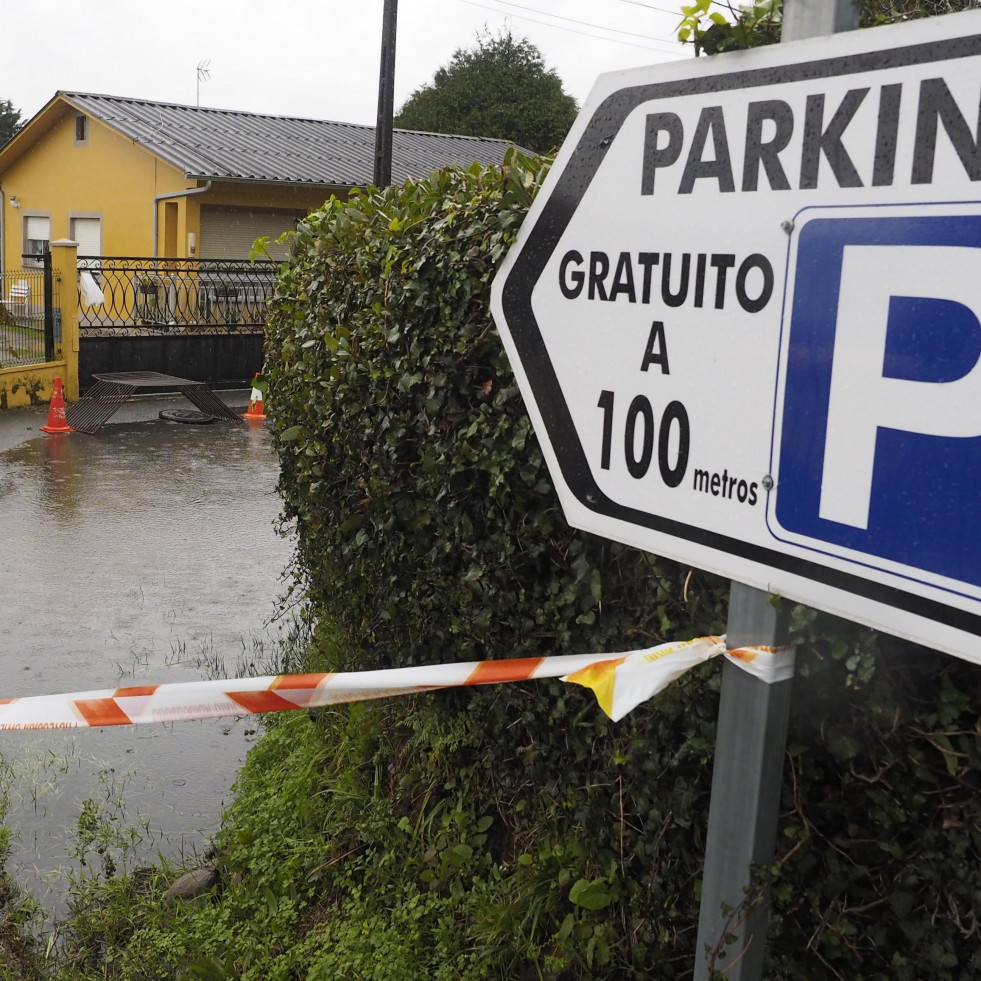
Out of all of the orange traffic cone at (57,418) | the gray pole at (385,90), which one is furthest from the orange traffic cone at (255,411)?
the gray pole at (385,90)

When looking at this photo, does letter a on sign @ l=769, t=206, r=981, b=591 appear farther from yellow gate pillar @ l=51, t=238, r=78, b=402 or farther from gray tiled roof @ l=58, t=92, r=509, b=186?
gray tiled roof @ l=58, t=92, r=509, b=186

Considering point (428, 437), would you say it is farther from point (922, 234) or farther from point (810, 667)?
point (922, 234)

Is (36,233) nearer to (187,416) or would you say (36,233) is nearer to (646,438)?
(187,416)

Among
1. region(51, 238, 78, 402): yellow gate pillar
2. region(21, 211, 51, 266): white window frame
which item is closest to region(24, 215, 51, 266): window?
region(21, 211, 51, 266): white window frame

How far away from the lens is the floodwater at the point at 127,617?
14.0 feet

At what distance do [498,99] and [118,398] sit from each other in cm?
3631

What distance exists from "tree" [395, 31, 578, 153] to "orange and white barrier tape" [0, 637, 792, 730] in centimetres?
4315

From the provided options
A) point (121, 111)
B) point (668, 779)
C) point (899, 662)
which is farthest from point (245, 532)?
point (121, 111)

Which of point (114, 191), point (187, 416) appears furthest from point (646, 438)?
point (114, 191)

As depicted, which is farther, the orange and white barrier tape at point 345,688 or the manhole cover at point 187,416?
the manhole cover at point 187,416

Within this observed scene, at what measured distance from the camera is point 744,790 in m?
1.31

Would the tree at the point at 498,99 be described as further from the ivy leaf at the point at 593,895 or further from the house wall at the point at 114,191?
the ivy leaf at the point at 593,895

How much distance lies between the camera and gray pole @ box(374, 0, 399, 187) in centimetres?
1806

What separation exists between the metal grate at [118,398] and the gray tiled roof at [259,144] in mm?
9550
